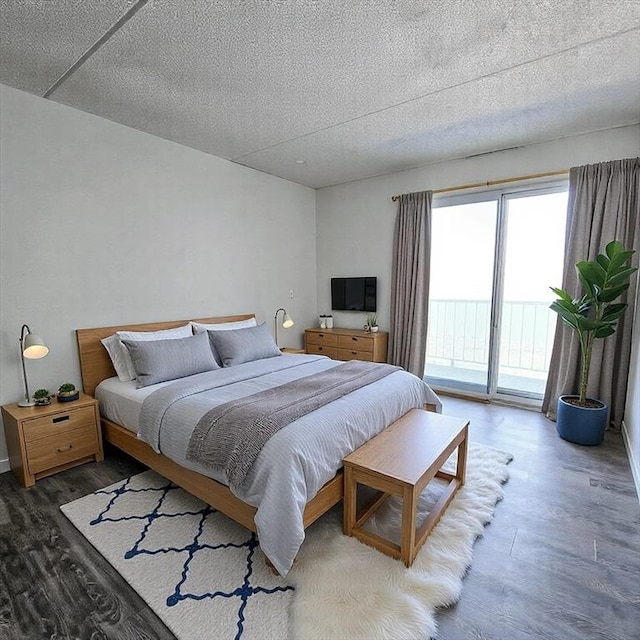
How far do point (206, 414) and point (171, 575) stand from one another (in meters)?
0.78

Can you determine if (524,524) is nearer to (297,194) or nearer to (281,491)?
(281,491)

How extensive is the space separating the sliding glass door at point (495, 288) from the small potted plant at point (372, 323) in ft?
2.34

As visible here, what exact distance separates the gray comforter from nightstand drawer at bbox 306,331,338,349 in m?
1.67

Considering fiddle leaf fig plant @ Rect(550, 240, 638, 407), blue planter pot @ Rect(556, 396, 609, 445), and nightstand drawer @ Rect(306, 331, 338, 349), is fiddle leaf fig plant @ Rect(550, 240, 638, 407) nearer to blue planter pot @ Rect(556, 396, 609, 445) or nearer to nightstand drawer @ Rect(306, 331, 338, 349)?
blue planter pot @ Rect(556, 396, 609, 445)

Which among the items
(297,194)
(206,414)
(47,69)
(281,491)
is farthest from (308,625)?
(297,194)

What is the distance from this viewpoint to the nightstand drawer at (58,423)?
2436 millimetres

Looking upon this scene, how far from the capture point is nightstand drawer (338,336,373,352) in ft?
15.0

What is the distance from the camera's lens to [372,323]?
15.8 ft

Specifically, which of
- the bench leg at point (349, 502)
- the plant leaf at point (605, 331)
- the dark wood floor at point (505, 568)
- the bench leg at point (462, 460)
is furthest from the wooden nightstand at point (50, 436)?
the plant leaf at point (605, 331)

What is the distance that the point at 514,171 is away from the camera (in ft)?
12.3

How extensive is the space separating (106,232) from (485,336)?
13.4 feet

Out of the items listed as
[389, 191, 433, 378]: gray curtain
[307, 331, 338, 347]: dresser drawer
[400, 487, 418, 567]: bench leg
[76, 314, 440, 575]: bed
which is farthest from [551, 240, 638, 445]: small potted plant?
[307, 331, 338, 347]: dresser drawer

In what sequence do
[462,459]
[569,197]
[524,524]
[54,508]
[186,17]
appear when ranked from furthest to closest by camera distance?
1. [569,197]
2. [462,459]
3. [54,508]
4. [524,524]
5. [186,17]

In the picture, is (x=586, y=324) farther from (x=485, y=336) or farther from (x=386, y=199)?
(x=386, y=199)
